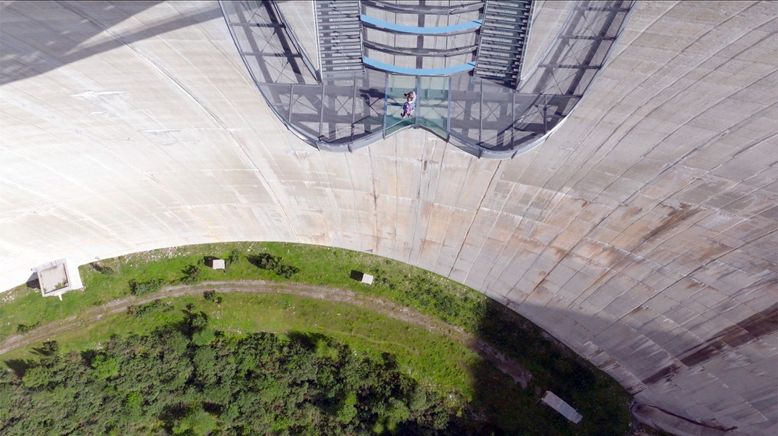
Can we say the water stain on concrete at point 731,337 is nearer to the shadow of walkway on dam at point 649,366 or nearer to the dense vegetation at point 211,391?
the shadow of walkway on dam at point 649,366

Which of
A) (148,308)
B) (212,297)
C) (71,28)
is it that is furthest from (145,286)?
(71,28)

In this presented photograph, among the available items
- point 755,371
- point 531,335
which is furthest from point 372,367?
point 755,371

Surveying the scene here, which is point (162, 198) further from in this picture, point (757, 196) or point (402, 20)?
point (757, 196)

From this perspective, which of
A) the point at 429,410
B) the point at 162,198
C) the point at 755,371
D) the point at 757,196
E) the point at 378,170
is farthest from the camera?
the point at 429,410

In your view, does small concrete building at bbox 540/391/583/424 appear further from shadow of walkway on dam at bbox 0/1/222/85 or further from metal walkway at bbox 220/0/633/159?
shadow of walkway on dam at bbox 0/1/222/85

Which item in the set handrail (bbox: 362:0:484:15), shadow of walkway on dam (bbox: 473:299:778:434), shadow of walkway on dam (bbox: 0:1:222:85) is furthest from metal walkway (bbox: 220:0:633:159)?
shadow of walkway on dam (bbox: 473:299:778:434)

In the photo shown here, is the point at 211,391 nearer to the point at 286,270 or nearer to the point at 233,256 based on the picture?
the point at 233,256
